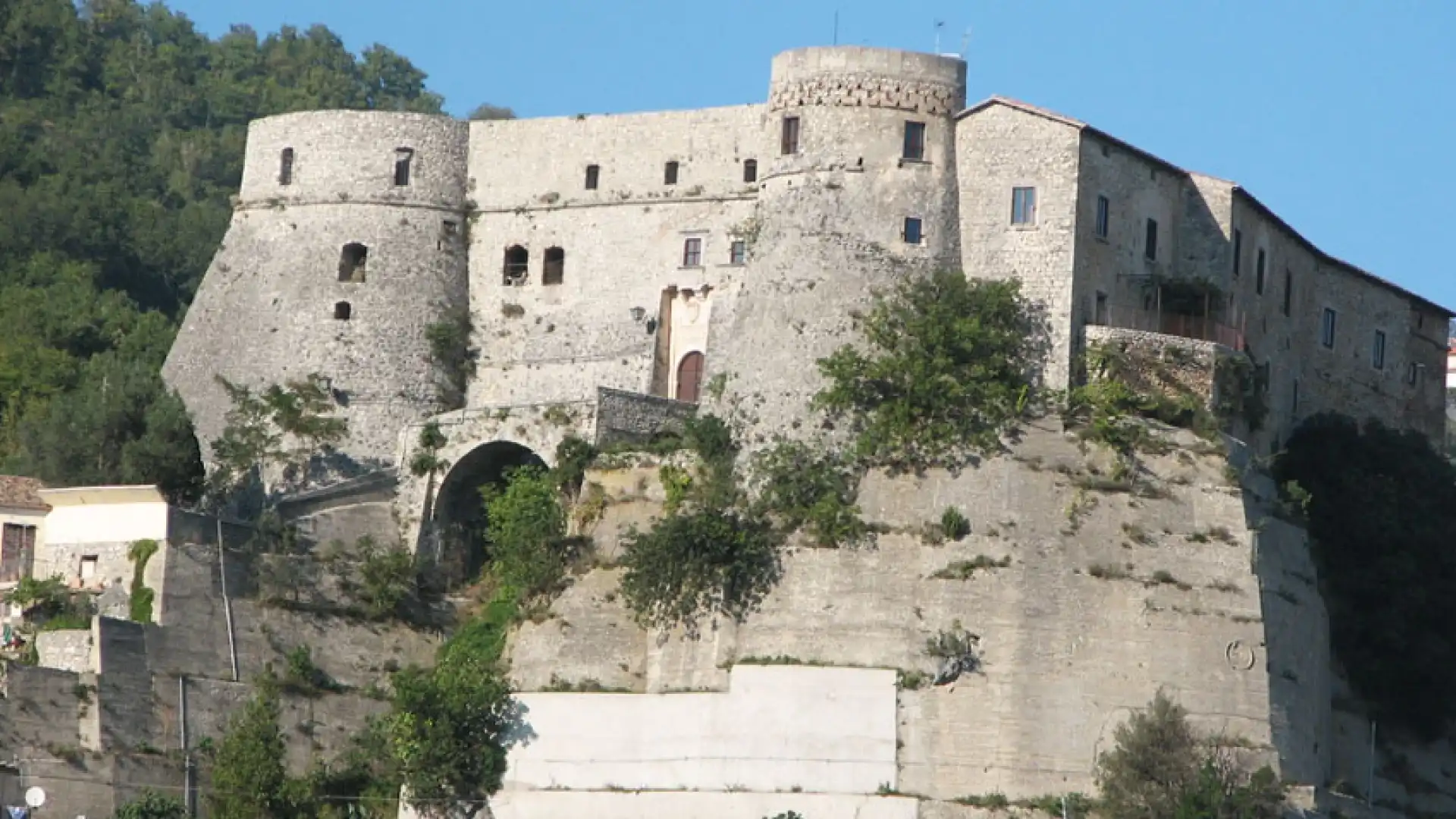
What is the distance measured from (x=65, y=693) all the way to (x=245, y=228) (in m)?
14.3

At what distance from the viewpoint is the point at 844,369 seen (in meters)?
58.4

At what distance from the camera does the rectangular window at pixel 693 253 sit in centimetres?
6431

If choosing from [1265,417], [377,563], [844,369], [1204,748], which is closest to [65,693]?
[377,563]

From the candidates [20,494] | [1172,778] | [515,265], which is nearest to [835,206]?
[515,265]

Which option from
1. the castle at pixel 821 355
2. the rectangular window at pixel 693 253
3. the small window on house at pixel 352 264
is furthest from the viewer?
the small window on house at pixel 352 264

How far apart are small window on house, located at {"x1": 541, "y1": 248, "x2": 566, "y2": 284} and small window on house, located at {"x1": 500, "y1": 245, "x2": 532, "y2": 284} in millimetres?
495

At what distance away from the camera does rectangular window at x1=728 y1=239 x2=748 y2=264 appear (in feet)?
209

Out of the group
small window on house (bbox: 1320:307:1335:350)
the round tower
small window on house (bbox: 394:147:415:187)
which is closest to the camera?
the round tower

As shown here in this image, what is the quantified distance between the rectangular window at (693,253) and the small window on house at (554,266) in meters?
2.76

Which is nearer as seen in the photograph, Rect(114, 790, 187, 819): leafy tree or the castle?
Rect(114, 790, 187, 819): leafy tree

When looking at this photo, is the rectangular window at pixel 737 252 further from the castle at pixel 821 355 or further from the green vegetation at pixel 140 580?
the green vegetation at pixel 140 580

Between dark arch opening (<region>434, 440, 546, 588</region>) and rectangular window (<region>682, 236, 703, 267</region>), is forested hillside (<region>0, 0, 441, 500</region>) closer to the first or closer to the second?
dark arch opening (<region>434, 440, 546, 588</region>)

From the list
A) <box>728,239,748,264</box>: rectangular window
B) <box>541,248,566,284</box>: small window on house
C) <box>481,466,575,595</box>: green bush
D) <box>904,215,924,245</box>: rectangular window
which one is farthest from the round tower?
<box>904,215,924,245</box>: rectangular window

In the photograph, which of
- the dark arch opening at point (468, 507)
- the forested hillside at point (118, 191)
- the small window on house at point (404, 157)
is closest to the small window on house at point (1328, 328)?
the dark arch opening at point (468, 507)
